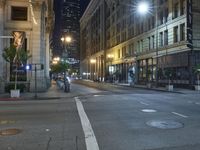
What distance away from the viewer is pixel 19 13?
33.7 m

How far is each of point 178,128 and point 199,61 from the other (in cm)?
3191

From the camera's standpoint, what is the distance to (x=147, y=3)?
53.9 metres

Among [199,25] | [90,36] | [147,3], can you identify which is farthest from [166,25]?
[90,36]

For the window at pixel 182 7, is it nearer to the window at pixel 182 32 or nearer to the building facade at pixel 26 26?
the window at pixel 182 32

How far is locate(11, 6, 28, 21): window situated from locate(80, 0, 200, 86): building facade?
19.4 m

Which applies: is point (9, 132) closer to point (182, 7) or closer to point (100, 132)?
point (100, 132)

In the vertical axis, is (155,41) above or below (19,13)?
below

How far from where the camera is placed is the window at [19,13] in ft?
110

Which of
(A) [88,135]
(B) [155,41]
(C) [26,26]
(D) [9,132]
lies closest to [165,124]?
(A) [88,135]

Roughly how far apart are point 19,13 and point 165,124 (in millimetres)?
27155

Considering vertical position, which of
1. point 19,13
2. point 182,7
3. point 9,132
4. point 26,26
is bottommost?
point 9,132

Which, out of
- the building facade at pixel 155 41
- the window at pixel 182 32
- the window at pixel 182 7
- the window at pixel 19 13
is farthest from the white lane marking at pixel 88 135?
the window at pixel 182 7

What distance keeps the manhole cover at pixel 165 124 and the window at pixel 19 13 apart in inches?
1027

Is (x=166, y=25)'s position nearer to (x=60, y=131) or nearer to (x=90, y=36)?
(x=60, y=131)
